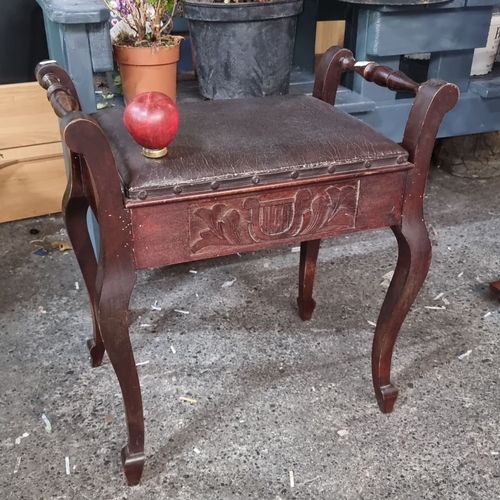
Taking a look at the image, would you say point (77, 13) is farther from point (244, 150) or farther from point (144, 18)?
point (244, 150)

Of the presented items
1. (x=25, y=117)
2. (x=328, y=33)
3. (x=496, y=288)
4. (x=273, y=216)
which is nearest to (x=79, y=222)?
(x=273, y=216)

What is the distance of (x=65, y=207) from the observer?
1.09m

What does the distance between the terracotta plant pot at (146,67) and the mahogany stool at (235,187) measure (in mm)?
327

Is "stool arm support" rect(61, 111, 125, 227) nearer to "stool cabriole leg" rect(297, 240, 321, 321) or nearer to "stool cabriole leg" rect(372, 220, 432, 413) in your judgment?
"stool cabriole leg" rect(372, 220, 432, 413)

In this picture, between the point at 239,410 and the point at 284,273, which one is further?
the point at 284,273

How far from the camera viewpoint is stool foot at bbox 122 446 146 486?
40.4 inches

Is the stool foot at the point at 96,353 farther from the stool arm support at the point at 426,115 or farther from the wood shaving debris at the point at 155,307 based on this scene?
the stool arm support at the point at 426,115

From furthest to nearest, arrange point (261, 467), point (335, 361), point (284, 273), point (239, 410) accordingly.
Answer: point (284, 273), point (335, 361), point (239, 410), point (261, 467)

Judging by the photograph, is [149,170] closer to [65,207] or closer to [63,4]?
[65,207]

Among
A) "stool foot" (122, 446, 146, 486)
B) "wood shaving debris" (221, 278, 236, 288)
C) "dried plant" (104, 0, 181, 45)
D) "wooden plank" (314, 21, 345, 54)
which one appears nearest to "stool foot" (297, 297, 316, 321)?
"wood shaving debris" (221, 278, 236, 288)

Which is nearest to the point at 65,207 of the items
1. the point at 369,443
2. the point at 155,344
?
the point at 155,344

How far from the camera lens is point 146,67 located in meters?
1.38

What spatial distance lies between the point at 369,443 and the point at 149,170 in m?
0.64

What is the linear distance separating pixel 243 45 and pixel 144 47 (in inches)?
8.5
